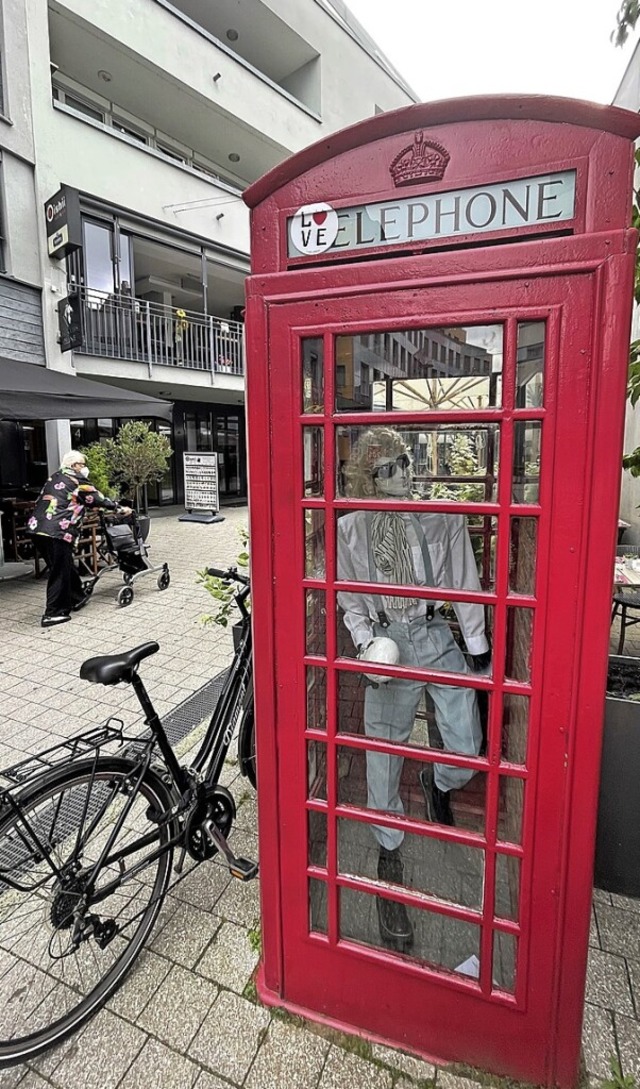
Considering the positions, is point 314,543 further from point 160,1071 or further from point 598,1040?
point 598,1040

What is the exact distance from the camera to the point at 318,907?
1.88 m

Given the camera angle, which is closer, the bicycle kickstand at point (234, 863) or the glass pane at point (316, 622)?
the glass pane at point (316, 622)

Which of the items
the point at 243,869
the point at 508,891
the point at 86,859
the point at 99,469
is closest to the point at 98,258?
the point at 99,469

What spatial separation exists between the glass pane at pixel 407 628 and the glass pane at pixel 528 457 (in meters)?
0.52

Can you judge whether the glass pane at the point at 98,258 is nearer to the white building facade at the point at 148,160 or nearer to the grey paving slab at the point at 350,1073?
the white building facade at the point at 148,160

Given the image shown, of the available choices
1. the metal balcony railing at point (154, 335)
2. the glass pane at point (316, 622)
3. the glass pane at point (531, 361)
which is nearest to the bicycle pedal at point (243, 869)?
the glass pane at point (316, 622)

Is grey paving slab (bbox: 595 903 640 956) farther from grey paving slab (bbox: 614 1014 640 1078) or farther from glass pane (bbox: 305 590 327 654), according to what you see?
glass pane (bbox: 305 590 327 654)

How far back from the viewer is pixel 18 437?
10148mm

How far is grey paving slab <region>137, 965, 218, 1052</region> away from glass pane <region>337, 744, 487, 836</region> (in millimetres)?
842

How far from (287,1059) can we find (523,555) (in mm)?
1805

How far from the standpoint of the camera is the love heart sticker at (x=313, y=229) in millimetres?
1464

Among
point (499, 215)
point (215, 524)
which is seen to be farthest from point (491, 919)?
point (215, 524)

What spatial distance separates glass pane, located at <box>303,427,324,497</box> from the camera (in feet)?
5.24

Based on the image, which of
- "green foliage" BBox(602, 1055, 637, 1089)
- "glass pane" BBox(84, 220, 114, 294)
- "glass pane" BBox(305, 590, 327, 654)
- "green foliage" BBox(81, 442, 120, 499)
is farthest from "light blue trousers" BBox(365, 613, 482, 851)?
"glass pane" BBox(84, 220, 114, 294)
